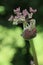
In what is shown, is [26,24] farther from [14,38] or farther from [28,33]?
[14,38]

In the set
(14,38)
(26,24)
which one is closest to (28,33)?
(26,24)

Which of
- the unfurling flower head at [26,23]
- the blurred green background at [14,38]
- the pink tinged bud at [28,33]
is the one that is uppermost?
the unfurling flower head at [26,23]

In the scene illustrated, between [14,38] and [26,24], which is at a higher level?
[26,24]

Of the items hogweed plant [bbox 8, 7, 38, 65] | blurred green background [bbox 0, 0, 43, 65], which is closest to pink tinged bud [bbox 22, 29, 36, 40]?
hogweed plant [bbox 8, 7, 38, 65]

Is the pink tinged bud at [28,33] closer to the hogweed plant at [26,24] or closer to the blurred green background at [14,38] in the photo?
the hogweed plant at [26,24]

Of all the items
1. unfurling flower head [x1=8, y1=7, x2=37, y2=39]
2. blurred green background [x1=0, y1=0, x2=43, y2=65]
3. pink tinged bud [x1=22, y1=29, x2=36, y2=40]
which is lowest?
blurred green background [x1=0, y1=0, x2=43, y2=65]

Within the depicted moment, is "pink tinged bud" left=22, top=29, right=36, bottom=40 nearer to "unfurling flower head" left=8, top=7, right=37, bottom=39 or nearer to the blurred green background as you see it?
"unfurling flower head" left=8, top=7, right=37, bottom=39

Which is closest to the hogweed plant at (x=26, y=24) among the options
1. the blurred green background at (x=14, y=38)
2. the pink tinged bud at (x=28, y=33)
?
the pink tinged bud at (x=28, y=33)

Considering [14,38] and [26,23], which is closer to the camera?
[26,23]

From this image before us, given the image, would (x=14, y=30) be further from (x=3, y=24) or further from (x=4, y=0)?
(x=4, y=0)
